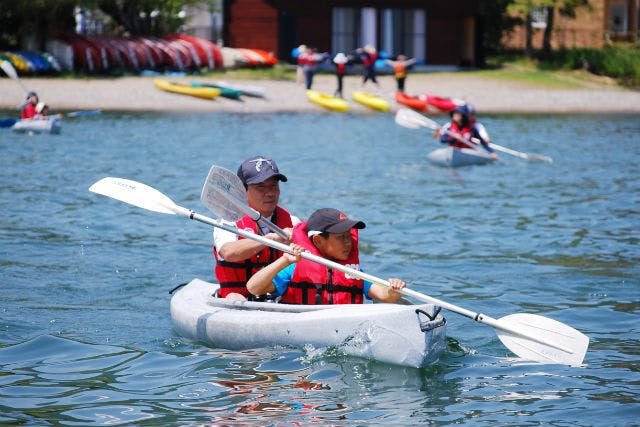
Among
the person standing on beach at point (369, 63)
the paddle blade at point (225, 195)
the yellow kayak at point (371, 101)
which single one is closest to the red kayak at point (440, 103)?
the yellow kayak at point (371, 101)

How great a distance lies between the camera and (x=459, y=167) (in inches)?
763

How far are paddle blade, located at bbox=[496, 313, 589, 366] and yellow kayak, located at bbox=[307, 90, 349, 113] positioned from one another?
23326 mm

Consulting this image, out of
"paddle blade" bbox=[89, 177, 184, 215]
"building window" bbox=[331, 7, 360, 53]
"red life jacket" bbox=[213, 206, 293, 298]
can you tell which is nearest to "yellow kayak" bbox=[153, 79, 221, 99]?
"building window" bbox=[331, 7, 360, 53]

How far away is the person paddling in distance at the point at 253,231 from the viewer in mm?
7430

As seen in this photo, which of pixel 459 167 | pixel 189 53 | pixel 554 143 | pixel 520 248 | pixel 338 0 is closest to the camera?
pixel 520 248

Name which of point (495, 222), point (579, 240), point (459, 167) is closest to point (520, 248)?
point (579, 240)

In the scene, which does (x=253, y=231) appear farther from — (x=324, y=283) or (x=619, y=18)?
(x=619, y=18)

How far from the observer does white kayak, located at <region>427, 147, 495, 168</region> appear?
19016 millimetres

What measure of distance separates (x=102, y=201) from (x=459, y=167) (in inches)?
276

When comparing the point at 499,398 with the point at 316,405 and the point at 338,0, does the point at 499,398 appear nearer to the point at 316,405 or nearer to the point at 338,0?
the point at 316,405

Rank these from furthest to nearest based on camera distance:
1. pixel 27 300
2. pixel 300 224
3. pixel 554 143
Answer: pixel 554 143
pixel 27 300
pixel 300 224

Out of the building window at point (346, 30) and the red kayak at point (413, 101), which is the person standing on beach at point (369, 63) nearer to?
the red kayak at point (413, 101)

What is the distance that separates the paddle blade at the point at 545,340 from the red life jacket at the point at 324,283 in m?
1.08

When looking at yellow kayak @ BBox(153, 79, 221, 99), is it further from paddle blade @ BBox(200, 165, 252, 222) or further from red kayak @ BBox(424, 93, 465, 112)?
paddle blade @ BBox(200, 165, 252, 222)
